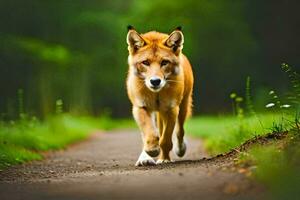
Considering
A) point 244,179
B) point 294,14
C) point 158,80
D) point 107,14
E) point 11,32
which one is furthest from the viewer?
point 107,14

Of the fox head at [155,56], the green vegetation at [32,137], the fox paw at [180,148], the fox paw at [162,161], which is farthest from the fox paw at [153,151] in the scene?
the green vegetation at [32,137]

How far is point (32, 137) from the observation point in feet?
49.1

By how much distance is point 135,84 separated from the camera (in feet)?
35.0

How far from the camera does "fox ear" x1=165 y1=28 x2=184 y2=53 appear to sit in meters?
10.6

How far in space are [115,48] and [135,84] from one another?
88.5 ft

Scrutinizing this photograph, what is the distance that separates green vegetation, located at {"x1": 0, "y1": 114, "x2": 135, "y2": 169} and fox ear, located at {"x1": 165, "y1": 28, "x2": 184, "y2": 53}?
3064 mm

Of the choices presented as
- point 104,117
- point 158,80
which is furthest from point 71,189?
point 104,117

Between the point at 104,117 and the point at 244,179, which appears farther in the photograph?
the point at 104,117

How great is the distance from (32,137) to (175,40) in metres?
5.40

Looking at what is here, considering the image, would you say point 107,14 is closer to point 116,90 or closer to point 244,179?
point 116,90

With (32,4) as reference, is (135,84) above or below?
below

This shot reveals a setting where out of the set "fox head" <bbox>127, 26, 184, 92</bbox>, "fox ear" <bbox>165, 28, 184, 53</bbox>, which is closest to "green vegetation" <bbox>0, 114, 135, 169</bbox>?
"fox head" <bbox>127, 26, 184, 92</bbox>

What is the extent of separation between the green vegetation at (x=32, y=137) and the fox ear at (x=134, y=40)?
2.62 m

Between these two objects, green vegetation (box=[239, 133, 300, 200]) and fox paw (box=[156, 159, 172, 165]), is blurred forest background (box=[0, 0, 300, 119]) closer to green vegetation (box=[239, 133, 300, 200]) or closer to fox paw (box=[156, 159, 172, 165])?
fox paw (box=[156, 159, 172, 165])
